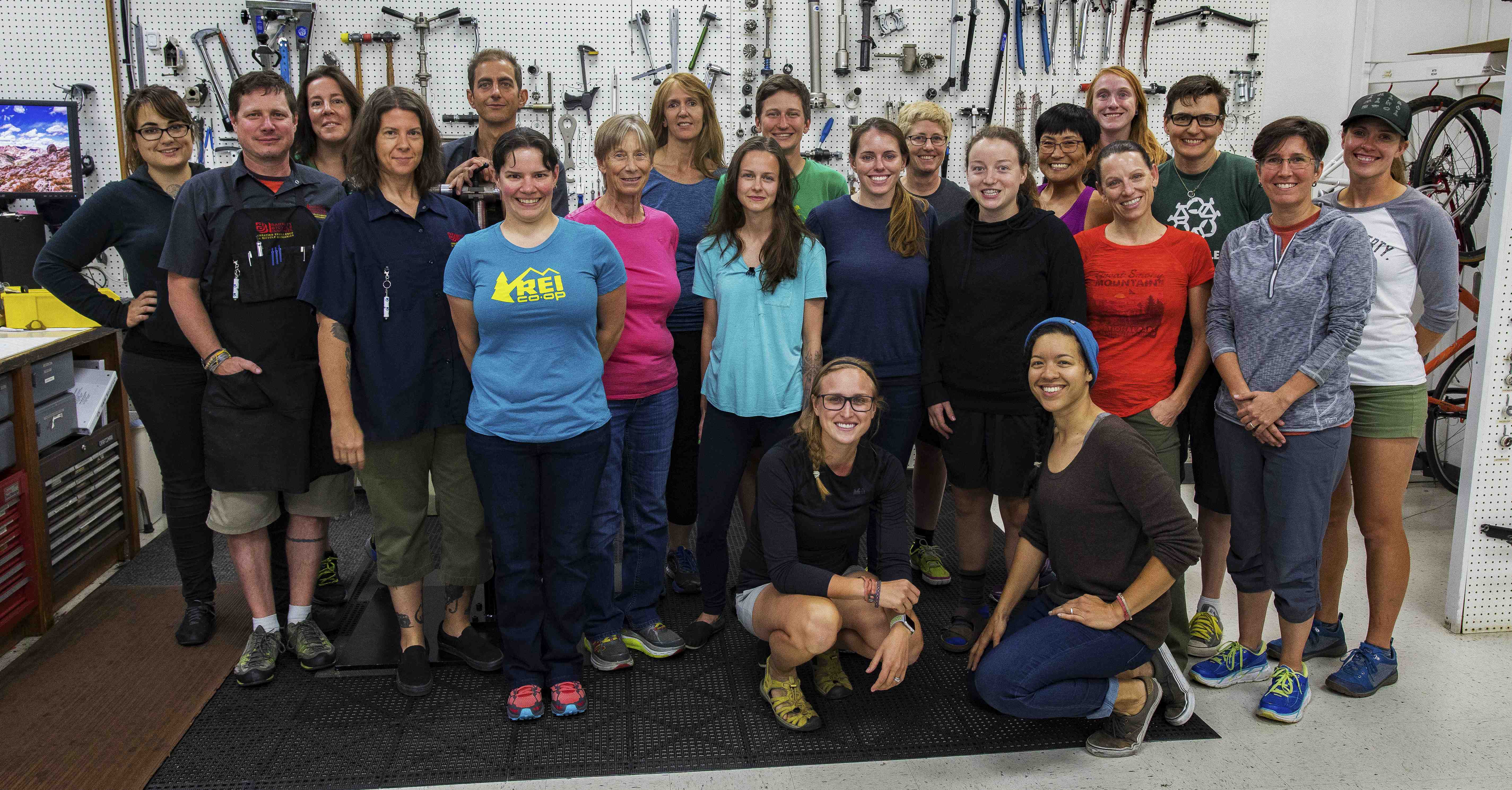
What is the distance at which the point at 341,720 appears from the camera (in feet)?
8.07

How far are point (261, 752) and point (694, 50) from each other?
354cm

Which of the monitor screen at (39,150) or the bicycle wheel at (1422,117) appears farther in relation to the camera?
the bicycle wheel at (1422,117)

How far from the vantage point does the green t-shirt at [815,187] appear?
124 inches

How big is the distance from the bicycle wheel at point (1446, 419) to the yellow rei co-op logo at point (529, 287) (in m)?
3.99

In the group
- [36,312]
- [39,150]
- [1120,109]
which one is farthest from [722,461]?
[39,150]

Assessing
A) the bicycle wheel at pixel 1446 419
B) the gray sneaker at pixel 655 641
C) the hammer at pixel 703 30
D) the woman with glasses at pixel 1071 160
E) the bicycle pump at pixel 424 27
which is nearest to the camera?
the gray sneaker at pixel 655 641

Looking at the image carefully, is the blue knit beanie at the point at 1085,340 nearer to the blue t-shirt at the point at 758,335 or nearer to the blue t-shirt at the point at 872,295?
the blue t-shirt at the point at 872,295

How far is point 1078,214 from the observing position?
3.01 metres

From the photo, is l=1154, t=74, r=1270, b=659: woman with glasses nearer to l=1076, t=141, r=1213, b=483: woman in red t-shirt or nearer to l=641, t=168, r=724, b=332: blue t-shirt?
l=1076, t=141, r=1213, b=483: woman in red t-shirt

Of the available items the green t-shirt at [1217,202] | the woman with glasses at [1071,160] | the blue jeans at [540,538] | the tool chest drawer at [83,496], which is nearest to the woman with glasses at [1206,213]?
the green t-shirt at [1217,202]

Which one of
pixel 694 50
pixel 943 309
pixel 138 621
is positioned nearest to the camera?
pixel 943 309

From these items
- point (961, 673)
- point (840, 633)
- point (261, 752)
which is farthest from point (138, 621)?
point (961, 673)

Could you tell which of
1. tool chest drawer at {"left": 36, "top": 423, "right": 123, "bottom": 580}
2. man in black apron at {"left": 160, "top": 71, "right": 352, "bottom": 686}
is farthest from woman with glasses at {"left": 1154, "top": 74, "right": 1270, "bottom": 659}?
tool chest drawer at {"left": 36, "top": 423, "right": 123, "bottom": 580}

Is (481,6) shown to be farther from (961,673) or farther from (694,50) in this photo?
(961,673)
